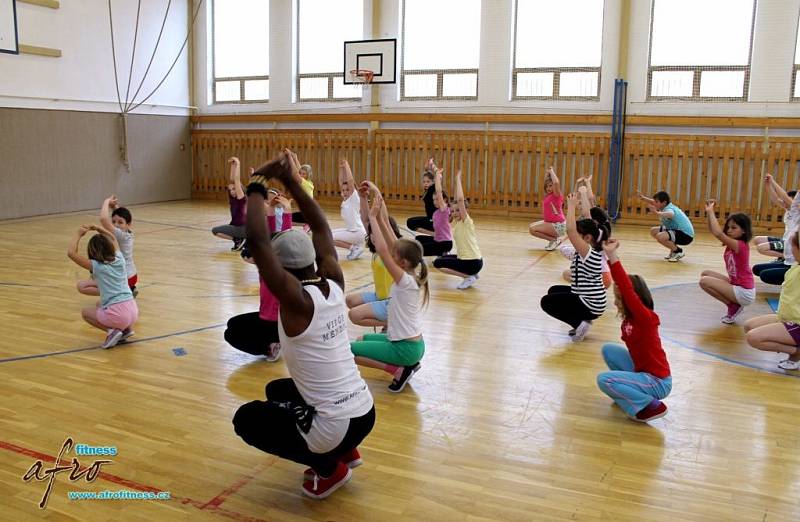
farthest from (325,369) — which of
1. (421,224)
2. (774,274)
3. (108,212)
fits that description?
(421,224)

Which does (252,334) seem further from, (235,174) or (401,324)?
(235,174)

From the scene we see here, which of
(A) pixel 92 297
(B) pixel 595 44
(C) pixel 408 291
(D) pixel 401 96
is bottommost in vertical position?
(A) pixel 92 297

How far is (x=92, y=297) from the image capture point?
664 centimetres

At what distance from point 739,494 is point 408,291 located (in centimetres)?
198

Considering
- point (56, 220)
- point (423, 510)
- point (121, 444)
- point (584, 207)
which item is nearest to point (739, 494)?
point (423, 510)

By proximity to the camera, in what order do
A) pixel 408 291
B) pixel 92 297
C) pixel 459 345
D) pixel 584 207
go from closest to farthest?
1. pixel 408 291
2. pixel 459 345
3. pixel 584 207
4. pixel 92 297

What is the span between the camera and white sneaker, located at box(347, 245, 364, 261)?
8.86 meters

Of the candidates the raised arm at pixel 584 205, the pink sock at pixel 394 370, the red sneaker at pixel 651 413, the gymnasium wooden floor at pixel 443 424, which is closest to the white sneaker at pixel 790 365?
the gymnasium wooden floor at pixel 443 424

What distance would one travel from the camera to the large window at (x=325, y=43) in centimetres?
1477

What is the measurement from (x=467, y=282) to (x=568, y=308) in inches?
77.0

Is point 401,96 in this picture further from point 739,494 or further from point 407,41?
point 739,494

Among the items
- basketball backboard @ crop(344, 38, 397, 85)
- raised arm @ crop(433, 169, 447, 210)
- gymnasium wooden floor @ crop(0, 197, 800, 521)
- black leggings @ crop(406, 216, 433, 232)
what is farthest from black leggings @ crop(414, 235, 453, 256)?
basketball backboard @ crop(344, 38, 397, 85)

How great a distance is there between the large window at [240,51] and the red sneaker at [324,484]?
13805 mm

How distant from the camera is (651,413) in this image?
3.79m
